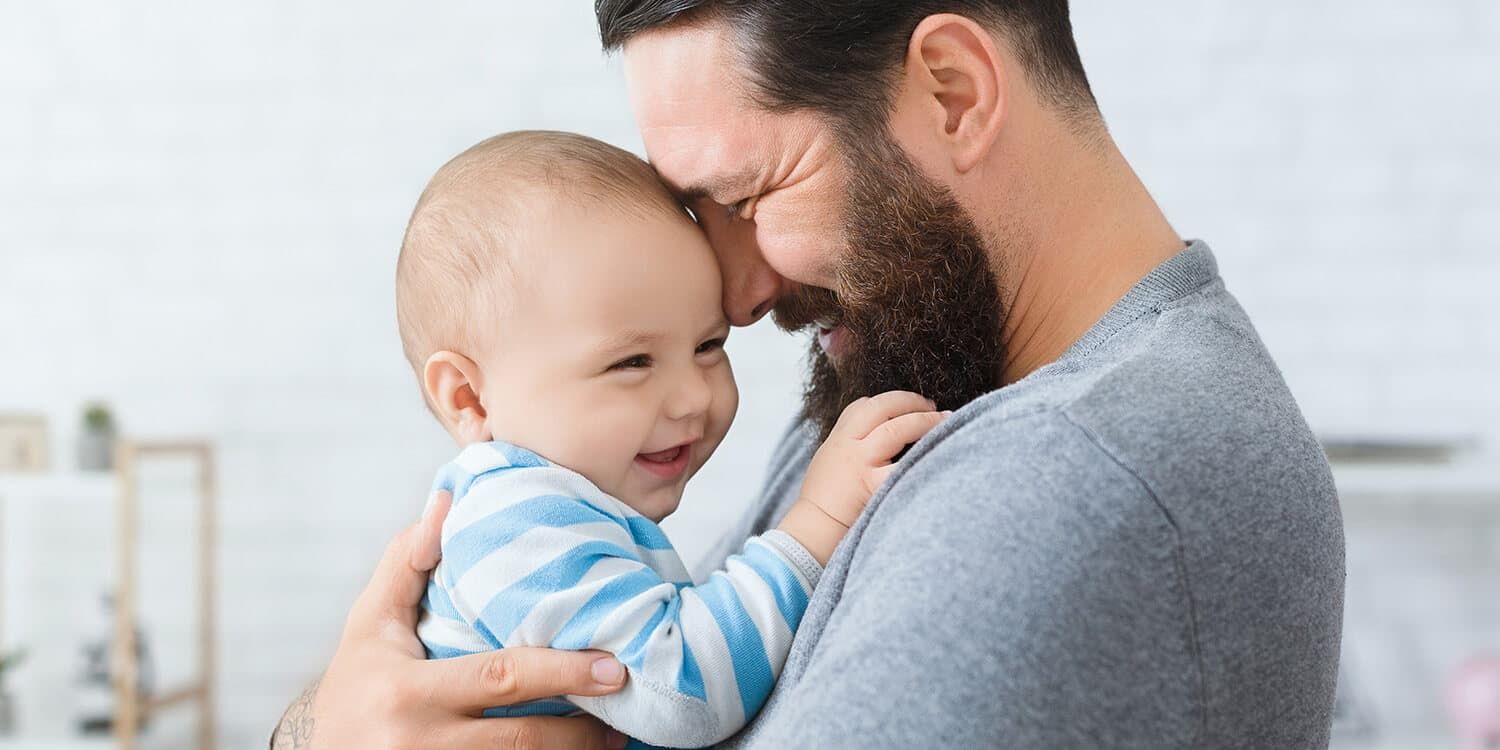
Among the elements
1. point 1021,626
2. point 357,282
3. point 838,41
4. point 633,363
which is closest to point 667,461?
point 633,363

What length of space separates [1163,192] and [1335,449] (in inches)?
28.7

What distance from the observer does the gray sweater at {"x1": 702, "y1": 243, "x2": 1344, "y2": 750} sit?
31.1 inches

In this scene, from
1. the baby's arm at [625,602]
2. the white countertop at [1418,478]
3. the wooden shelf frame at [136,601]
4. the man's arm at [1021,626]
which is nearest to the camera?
the man's arm at [1021,626]

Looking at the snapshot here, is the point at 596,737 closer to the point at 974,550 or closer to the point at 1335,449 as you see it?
the point at 974,550

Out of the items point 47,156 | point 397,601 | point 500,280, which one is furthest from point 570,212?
point 47,156

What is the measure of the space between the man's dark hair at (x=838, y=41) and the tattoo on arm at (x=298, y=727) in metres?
0.73

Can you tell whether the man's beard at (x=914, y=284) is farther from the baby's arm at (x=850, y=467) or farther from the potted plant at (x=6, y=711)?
the potted plant at (x=6, y=711)

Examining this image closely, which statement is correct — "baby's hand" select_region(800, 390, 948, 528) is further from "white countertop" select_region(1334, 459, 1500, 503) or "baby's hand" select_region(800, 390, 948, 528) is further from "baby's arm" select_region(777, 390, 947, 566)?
"white countertop" select_region(1334, 459, 1500, 503)

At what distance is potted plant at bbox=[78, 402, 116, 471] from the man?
2374 mm

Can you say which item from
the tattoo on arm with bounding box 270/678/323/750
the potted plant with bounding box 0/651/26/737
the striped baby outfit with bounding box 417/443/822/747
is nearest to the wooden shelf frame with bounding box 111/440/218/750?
the potted plant with bounding box 0/651/26/737

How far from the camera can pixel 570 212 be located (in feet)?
4.14

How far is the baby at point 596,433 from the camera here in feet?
3.55

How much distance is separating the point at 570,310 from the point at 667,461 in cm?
19

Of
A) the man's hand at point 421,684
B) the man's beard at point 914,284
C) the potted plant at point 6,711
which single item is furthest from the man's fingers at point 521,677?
the potted plant at point 6,711
